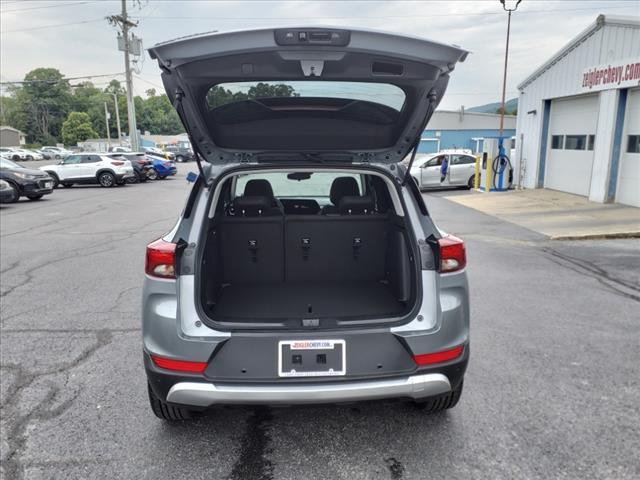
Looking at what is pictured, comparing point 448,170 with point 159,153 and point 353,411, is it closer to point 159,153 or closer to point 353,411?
point 353,411

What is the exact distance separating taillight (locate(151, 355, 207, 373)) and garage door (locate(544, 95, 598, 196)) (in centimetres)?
1361

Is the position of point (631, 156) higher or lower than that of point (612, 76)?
lower

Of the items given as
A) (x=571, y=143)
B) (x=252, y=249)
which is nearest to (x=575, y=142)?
(x=571, y=143)

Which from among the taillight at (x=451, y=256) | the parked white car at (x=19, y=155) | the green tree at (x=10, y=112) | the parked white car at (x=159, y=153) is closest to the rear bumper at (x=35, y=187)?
the taillight at (x=451, y=256)

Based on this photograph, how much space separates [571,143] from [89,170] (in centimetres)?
1885

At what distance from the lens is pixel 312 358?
2381 millimetres

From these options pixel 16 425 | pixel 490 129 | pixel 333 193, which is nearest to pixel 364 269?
pixel 333 193

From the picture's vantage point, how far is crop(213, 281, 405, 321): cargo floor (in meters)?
2.88

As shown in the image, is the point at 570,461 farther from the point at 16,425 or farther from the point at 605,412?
the point at 16,425

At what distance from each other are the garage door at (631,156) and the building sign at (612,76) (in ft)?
1.20

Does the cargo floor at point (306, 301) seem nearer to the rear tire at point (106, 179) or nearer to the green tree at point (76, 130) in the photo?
the rear tire at point (106, 179)

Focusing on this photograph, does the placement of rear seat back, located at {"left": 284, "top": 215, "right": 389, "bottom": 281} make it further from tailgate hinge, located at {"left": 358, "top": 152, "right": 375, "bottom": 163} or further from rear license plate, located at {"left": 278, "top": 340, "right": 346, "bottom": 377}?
rear license plate, located at {"left": 278, "top": 340, "right": 346, "bottom": 377}

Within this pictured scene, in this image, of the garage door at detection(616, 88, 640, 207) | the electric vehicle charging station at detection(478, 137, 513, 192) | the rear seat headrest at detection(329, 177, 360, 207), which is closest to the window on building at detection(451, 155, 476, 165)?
the electric vehicle charging station at detection(478, 137, 513, 192)

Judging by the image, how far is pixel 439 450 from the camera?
2.61m
